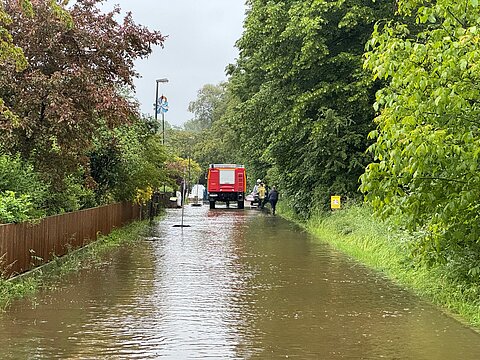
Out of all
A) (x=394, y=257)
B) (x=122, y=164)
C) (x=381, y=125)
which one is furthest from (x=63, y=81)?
(x=381, y=125)

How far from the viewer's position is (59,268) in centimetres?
1395

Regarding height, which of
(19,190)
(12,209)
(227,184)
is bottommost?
(12,209)

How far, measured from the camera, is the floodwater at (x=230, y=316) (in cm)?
778

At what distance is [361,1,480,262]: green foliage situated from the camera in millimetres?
8711

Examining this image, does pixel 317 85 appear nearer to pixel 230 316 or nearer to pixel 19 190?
pixel 19 190

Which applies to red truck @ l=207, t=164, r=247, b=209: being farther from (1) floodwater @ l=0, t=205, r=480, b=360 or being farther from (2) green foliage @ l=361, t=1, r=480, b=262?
(2) green foliage @ l=361, t=1, r=480, b=262

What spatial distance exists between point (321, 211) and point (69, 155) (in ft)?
41.1

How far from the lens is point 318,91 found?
24.9 metres

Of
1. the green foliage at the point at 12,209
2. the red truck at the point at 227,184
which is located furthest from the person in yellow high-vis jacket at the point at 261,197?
the green foliage at the point at 12,209

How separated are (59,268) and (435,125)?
318 inches

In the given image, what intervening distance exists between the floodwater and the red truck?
3377 centimetres

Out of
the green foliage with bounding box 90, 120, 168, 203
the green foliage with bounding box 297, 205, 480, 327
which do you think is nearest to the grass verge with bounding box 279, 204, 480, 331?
the green foliage with bounding box 297, 205, 480, 327

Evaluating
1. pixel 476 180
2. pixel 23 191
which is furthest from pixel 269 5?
pixel 476 180

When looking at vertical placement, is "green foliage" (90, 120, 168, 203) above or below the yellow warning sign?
above
